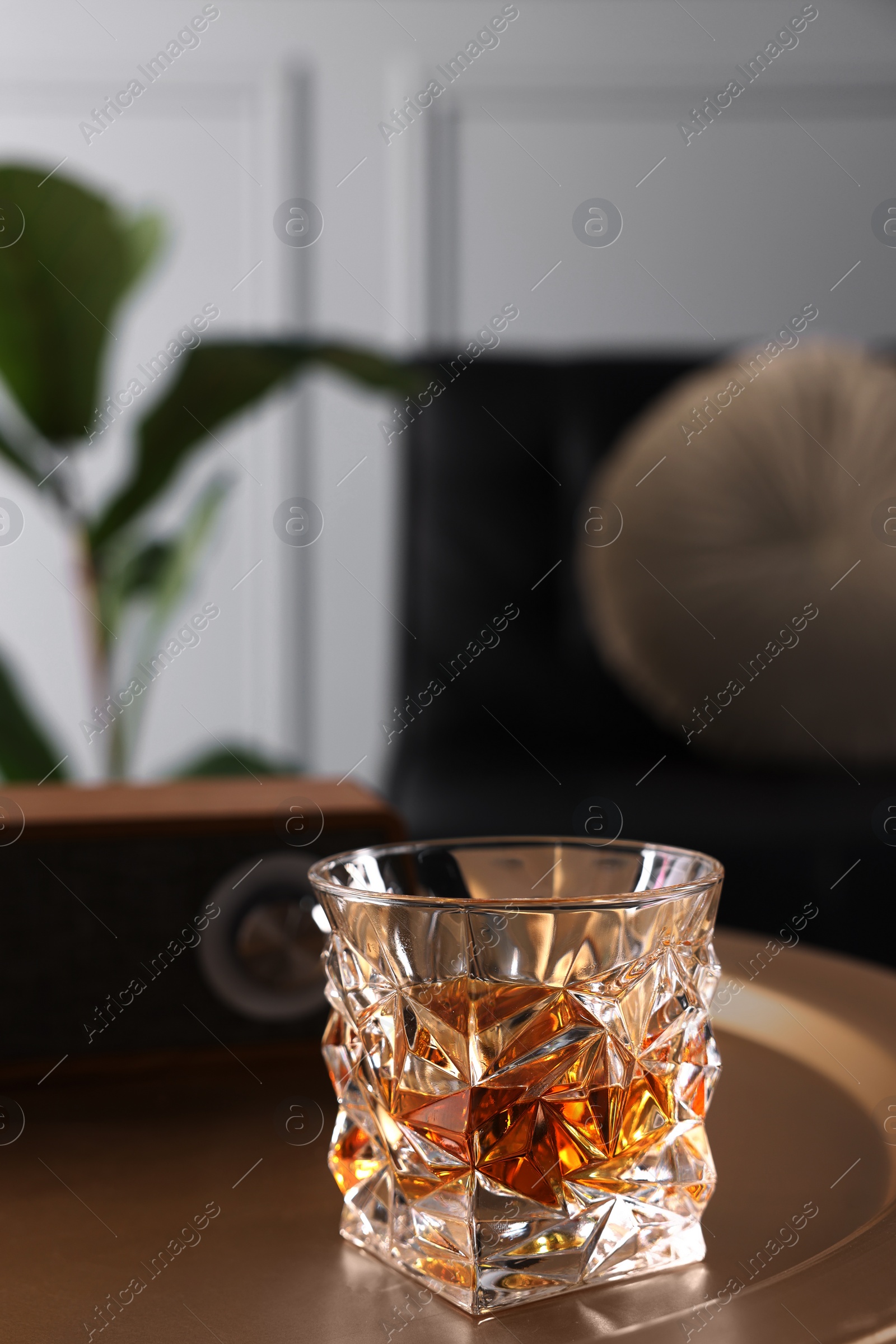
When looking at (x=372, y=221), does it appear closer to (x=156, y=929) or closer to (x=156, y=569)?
(x=156, y=569)

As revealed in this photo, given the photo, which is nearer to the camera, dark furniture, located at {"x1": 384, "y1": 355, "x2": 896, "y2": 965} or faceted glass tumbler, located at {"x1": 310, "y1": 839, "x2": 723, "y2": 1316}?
faceted glass tumbler, located at {"x1": 310, "y1": 839, "x2": 723, "y2": 1316}

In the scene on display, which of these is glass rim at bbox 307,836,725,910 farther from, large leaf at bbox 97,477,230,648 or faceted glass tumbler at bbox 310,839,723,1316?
large leaf at bbox 97,477,230,648

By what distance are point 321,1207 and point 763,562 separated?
135 centimetres

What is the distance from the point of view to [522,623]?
5.73 ft

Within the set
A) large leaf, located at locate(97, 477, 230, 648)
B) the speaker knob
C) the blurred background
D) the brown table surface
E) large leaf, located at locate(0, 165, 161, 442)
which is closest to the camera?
the brown table surface

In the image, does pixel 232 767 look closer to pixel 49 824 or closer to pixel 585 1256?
pixel 49 824

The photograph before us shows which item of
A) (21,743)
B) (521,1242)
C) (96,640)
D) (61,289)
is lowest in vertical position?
(521,1242)

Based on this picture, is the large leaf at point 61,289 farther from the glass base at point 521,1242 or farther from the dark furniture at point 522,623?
the glass base at point 521,1242

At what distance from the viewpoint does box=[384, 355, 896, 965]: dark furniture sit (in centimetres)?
149

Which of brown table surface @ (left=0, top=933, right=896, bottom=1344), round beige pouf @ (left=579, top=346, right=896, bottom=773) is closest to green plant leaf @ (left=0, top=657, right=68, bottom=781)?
round beige pouf @ (left=579, top=346, right=896, bottom=773)

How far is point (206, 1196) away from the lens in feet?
1.25

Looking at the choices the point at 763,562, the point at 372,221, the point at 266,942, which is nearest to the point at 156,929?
the point at 266,942

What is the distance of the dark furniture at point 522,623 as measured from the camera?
1.49 metres

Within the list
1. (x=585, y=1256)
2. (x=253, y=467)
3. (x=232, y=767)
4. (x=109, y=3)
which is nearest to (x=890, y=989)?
(x=585, y=1256)
